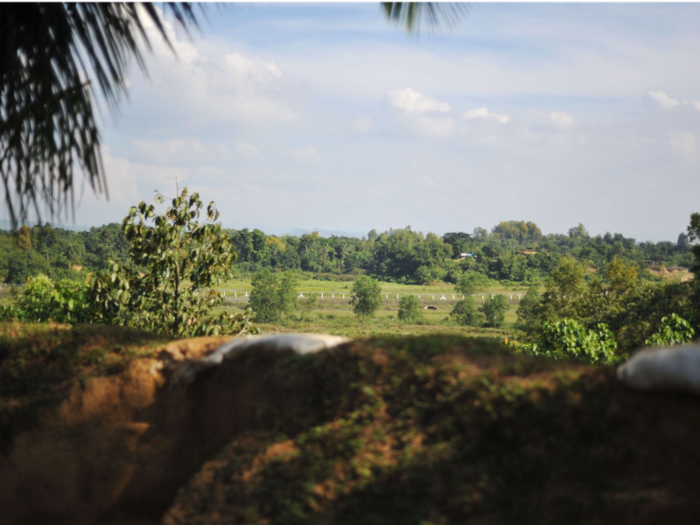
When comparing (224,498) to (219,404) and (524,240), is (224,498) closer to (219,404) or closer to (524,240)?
(219,404)

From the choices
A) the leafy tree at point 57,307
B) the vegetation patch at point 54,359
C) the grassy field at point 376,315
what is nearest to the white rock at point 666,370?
the vegetation patch at point 54,359

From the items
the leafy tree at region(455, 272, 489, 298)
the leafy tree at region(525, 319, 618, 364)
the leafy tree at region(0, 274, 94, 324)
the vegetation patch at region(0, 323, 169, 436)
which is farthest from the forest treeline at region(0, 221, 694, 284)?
the vegetation patch at region(0, 323, 169, 436)

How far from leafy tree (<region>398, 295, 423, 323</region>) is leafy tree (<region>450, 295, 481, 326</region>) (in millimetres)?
3032

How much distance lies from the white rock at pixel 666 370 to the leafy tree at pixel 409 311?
4604 cm

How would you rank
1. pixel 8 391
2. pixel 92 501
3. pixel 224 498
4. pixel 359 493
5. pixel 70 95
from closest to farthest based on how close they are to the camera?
1. pixel 359 493
2. pixel 224 498
3. pixel 70 95
4. pixel 92 501
5. pixel 8 391

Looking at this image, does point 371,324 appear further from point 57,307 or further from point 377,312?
point 57,307

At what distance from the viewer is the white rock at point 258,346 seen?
4062 mm

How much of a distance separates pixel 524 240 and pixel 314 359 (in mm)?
141035

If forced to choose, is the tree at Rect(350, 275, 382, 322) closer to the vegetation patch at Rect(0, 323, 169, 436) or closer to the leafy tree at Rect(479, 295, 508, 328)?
the leafy tree at Rect(479, 295, 508, 328)

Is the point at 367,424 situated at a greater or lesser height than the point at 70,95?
lesser

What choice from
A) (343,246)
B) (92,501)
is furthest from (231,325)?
(343,246)

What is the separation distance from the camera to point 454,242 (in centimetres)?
8062

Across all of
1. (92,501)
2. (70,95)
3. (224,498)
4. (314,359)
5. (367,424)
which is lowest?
(92,501)

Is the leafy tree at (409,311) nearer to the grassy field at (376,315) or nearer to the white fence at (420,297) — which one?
the grassy field at (376,315)
